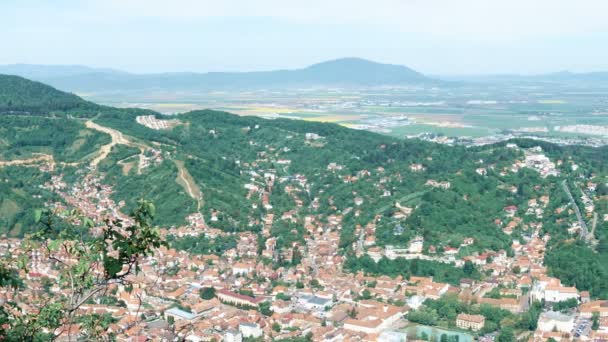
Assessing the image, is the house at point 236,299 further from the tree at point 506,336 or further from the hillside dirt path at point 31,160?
the hillside dirt path at point 31,160


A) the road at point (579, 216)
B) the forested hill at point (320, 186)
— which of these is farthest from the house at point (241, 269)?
the road at point (579, 216)

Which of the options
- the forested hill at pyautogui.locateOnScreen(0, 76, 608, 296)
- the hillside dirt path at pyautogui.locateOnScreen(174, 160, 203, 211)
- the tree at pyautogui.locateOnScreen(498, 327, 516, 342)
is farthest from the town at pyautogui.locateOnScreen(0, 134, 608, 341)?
the hillside dirt path at pyautogui.locateOnScreen(174, 160, 203, 211)

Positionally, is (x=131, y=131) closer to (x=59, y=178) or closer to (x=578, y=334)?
(x=59, y=178)

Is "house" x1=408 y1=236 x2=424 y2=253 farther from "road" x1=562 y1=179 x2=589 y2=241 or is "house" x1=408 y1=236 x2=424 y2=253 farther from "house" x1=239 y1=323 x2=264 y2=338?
"house" x1=239 y1=323 x2=264 y2=338

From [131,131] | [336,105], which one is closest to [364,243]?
[131,131]

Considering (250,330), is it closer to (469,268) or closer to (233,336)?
(233,336)

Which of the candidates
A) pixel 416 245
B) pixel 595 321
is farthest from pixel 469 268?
pixel 595 321

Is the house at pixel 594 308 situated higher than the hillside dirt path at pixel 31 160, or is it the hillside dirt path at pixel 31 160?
the hillside dirt path at pixel 31 160

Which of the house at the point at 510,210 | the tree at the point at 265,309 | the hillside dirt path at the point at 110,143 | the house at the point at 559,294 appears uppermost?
the hillside dirt path at the point at 110,143
